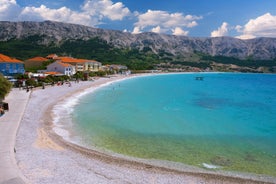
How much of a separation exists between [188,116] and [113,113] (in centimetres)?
1103

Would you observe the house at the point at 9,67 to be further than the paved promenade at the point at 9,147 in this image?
Yes

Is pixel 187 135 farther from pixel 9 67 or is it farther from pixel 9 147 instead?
pixel 9 67

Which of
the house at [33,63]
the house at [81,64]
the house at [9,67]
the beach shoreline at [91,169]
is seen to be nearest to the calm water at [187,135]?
the beach shoreline at [91,169]

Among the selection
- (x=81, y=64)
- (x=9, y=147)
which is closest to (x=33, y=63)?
(x=81, y=64)

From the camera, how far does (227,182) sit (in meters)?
15.2

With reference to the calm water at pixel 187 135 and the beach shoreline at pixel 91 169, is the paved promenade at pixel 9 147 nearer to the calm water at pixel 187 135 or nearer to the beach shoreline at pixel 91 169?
the beach shoreline at pixel 91 169

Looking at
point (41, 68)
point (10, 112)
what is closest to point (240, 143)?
point (10, 112)

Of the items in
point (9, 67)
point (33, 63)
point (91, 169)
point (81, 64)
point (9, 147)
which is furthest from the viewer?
point (81, 64)

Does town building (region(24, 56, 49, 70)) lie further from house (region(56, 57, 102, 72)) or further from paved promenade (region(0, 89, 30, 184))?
paved promenade (region(0, 89, 30, 184))

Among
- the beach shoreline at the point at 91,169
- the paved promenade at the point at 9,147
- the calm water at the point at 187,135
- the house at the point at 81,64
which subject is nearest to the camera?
the paved promenade at the point at 9,147

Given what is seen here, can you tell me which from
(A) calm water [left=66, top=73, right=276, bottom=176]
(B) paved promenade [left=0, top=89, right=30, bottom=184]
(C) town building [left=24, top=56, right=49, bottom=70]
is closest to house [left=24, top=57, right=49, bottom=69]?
(C) town building [left=24, top=56, right=49, bottom=70]

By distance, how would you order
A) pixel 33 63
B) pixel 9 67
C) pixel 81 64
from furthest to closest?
pixel 81 64 < pixel 33 63 < pixel 9 67

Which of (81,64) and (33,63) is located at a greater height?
(33,63)

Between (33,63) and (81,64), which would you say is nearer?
(33,63)
